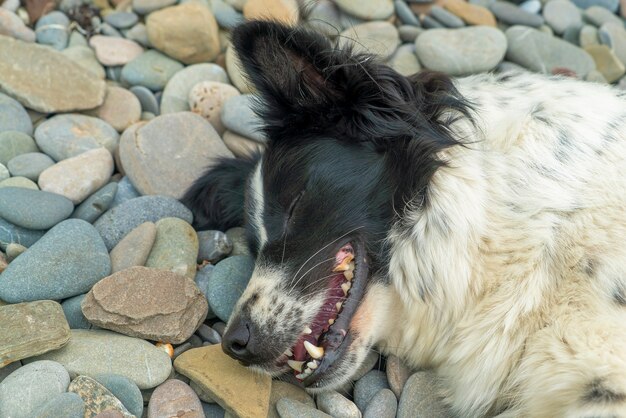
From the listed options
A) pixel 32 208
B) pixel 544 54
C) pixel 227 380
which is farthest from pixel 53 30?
pixel 544 54

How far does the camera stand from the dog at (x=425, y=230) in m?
2.46

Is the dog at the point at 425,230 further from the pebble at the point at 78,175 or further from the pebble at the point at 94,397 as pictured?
the pebble at the point at 78,175

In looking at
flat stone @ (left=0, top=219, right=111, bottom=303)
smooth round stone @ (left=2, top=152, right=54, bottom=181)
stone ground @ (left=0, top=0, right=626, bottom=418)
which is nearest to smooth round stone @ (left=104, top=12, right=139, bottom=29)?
stone ground @ (left=0, top=0, right=626, bottom=418)

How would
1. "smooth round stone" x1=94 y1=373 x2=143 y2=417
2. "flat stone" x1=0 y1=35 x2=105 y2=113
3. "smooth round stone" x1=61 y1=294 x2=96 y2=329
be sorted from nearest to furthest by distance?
"smooth round stone" x1=94 y1=373 x2=143 y2=417
"smooth round stone" x1=61 y1=294 x2=96 y2=329
"flat stone" x1=0 y1=35 x2=105 y2=113

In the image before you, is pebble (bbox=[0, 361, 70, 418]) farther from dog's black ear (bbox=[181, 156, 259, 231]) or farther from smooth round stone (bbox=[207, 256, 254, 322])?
dog's black ear (bbox=[181, 156, 259, 231])

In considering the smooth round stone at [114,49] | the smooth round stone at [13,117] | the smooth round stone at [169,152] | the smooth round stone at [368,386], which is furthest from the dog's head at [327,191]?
the smooth round stone at [114,49]

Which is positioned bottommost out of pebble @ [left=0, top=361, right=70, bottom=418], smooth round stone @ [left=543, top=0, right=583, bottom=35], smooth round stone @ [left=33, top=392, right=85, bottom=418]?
pebble @ [left=0, top=361, right=70, bottom=418]

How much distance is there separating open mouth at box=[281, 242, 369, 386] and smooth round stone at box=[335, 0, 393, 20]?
2544 millimetres

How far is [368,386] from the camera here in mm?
2660

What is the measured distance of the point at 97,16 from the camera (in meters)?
4.78

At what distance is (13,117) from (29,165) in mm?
425

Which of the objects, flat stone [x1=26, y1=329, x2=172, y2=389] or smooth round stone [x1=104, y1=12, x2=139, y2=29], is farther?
smooth round stone [x1=104, y1=12, x2=139, y2=29]

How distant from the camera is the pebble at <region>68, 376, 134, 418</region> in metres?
2.27

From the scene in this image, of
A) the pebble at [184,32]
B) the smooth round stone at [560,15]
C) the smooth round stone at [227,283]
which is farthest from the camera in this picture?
the smooth round stone at [560,15]
